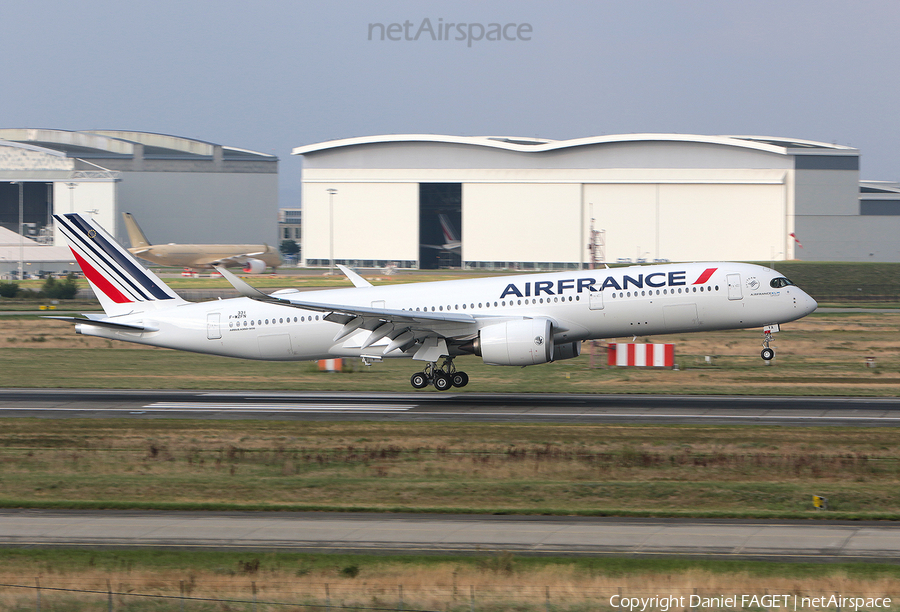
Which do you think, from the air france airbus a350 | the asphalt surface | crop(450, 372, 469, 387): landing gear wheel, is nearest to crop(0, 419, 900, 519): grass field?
the asphalt surface

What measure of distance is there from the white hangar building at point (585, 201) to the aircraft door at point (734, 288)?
8063cm

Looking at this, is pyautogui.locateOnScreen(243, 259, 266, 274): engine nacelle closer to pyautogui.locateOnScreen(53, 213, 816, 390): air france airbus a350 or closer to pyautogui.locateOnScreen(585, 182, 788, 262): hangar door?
pyautogui.locateOnScreen(585, 182, 788, 262): hangar door

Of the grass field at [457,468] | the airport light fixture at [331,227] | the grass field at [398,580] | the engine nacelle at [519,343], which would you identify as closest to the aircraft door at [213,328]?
the grass field at [457,468]

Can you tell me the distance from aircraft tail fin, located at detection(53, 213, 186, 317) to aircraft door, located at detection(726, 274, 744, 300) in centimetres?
2340

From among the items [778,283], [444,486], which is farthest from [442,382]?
[444,486]

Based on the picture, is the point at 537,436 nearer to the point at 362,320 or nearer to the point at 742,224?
the point at 362,320

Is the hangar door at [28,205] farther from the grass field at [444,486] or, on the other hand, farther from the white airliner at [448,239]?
the grass field at [444,486]

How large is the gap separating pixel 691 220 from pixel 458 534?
108m

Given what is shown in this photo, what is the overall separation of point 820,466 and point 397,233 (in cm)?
11564

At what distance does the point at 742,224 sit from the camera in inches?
A: 4624

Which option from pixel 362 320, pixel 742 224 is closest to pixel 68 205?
pixel 742 224

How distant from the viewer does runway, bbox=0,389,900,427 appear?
1203 inches

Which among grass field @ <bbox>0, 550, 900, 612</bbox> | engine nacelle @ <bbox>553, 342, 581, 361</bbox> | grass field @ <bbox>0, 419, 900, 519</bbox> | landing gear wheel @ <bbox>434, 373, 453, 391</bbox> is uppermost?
engine nacelle @ <bbox>553, 342, 581, 361</bbox>

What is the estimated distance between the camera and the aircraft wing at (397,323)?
110 ft
